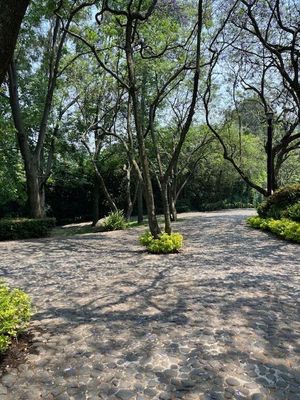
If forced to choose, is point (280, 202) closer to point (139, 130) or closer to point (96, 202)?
point (139, 130)

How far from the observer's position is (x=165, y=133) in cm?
2211

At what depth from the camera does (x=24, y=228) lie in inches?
572

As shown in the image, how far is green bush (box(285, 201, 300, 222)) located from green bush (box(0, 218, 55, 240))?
927 cm

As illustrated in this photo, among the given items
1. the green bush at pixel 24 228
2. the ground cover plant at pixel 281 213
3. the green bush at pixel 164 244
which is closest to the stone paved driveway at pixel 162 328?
the green bush at pixel 164 244

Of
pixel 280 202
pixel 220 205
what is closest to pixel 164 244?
pixel 280 202

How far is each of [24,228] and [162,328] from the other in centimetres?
1111

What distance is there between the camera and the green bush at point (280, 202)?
14.8 meters

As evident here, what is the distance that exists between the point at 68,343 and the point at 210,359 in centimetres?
162

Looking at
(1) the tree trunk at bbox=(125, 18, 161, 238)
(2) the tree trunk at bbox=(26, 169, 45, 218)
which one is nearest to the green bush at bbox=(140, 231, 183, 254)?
(1) the tree trunk at bbox=(125, 18, 161, 238)

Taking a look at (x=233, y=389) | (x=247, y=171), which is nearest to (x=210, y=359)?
(x=233, y=389)

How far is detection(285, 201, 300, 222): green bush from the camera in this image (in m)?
13.1

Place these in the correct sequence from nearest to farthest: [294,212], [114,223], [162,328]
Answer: [162,328]
[294,212]
[114,223]

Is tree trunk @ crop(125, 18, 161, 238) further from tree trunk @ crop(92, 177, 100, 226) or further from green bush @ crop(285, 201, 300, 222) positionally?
tree trunk @ crop(92, 177, 100, 226)

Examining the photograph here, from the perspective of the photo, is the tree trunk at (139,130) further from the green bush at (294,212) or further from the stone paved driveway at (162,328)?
the green bush at (294,212)
